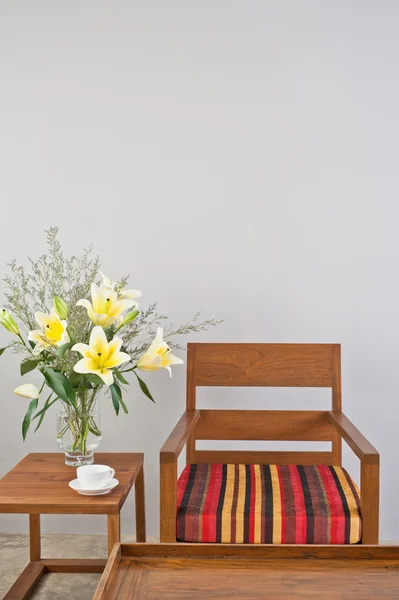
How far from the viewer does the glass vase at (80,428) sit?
7.45 ft

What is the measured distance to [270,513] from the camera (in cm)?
204

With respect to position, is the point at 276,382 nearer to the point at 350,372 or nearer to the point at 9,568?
the point at 350,372

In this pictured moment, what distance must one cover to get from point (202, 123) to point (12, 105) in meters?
0.77

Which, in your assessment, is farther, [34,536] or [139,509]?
[34,536]

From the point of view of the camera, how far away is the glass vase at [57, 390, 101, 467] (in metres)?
2.27

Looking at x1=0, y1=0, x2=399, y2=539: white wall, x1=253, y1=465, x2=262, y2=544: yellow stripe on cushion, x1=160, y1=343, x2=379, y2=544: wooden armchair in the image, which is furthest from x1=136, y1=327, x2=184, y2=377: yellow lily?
x1=0, y1=0, x2=399, y2=539: white wall

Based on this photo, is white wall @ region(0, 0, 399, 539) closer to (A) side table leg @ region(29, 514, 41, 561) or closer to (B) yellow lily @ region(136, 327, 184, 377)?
(A) side table leg @ region(29, 514, 41, 561)

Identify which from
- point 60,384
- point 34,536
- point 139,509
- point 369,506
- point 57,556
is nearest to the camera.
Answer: point 369,506

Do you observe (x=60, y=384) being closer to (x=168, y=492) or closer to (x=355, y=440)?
(x=168, y=492)

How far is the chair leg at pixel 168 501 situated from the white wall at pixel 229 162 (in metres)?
0.89

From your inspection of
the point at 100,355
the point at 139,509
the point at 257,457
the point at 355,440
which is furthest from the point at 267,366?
the point at 100,355

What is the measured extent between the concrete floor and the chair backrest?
0.58 meters

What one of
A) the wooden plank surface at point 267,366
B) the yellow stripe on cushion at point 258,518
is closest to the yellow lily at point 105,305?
the wooden plank surface at point 267,366

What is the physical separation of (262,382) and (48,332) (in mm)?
867
